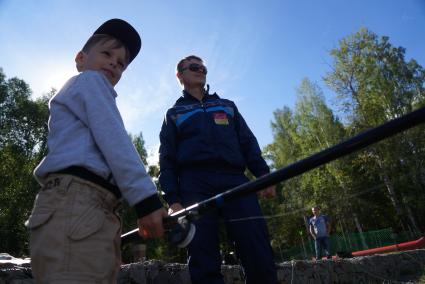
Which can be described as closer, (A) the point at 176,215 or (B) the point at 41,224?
(B) the point at 41,224

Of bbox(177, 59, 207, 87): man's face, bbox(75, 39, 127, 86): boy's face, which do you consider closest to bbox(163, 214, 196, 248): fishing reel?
bbox(75, 39, 127, 86): boy's face

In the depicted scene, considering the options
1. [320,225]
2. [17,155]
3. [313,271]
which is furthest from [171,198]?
[17,155]

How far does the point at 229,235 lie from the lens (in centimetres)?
262

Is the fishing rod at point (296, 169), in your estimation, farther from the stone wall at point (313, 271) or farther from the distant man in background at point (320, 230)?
the distant man in background at point (320, 230)

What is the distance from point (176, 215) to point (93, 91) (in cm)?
74

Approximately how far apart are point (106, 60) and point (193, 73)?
1297mm

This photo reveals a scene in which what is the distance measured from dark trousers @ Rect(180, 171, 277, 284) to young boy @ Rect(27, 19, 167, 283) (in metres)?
0.86

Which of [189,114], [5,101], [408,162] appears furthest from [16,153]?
[189,114]

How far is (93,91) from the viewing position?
1770mm

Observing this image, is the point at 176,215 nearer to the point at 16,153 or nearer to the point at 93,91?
the point at 93,91

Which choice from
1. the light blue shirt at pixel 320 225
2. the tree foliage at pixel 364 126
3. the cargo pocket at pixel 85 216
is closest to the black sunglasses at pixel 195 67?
the cargo pocket at pixel 85 216

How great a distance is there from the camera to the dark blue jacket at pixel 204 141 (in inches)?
109

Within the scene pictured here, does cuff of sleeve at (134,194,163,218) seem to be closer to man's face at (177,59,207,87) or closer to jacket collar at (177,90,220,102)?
jacket collar at (177,90,220,102)

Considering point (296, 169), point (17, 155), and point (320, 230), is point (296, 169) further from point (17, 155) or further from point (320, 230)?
point (17, 155)
